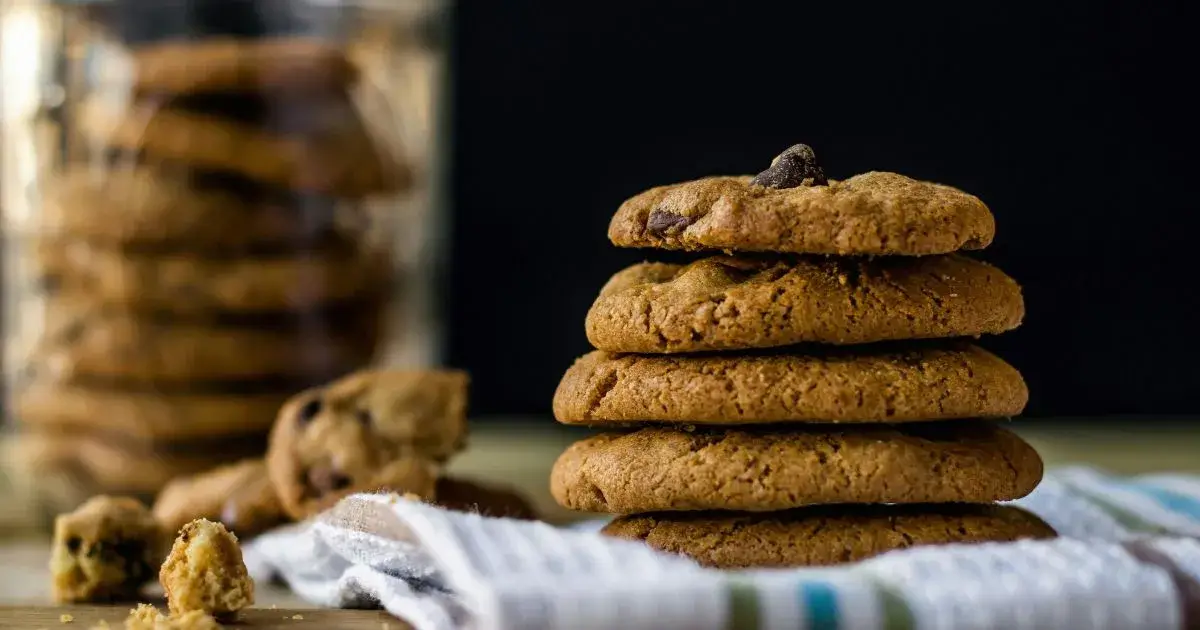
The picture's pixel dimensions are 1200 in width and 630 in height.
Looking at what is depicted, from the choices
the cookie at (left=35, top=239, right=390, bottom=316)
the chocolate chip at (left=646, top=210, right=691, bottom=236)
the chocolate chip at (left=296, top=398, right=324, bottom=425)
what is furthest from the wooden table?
the chocolate chip at (left=646, top=210, right=691, bottom=236)

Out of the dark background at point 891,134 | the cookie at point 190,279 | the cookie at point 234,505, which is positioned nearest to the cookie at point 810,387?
the cookie at point 234,505

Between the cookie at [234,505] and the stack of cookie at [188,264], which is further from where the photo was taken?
the stack of cookie at [188,264]

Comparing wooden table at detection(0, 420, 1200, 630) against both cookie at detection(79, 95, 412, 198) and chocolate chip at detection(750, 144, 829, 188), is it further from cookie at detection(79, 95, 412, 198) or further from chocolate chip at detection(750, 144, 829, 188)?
chocolate chip at detection(750, 144, 829, 188)

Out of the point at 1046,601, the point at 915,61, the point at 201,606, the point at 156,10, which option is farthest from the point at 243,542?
the point at 915,61

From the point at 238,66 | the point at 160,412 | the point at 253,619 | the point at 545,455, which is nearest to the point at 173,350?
the point at 160,412

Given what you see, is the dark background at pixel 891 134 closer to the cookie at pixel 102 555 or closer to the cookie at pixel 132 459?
the cookie at pixel 132 459

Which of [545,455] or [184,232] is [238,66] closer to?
[184,232]

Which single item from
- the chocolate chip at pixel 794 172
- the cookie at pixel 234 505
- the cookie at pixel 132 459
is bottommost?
the cookie at pixel 132 459
